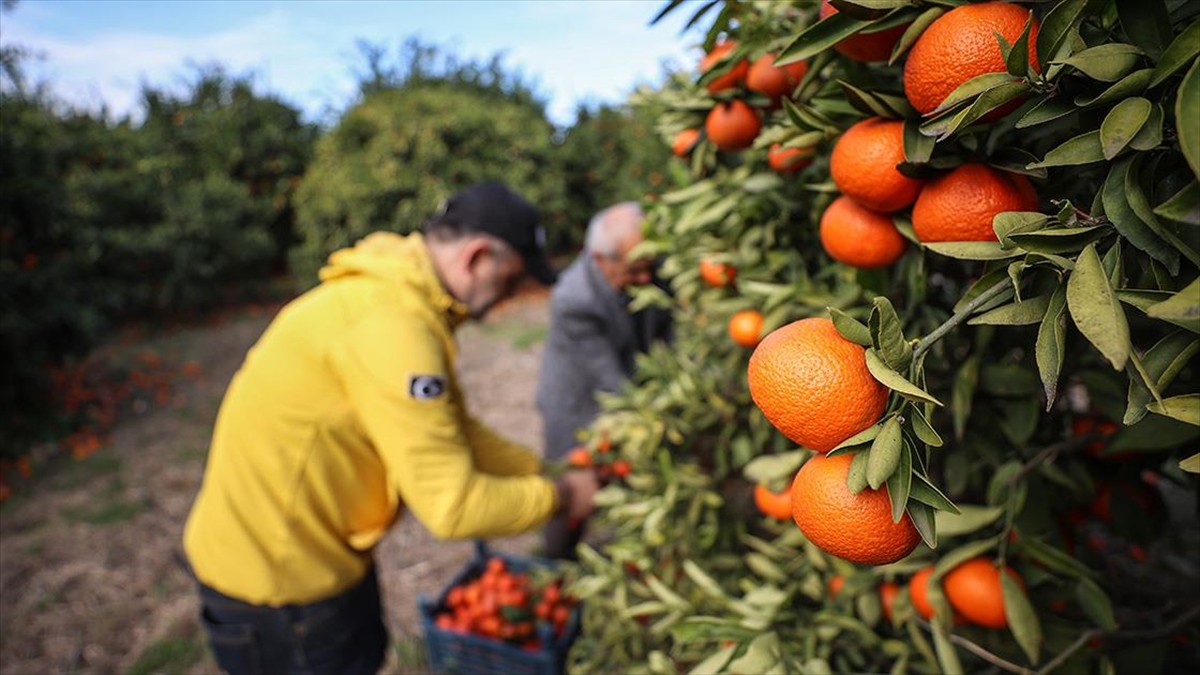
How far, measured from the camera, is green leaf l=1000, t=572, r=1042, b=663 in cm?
82

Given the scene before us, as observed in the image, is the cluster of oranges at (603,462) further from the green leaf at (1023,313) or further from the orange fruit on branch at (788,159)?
the green leaf at (1023,313)

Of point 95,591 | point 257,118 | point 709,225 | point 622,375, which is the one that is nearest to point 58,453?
point 95,591

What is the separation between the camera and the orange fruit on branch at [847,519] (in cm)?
52

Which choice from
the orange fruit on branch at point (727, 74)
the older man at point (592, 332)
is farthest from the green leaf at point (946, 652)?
the older man at point (592, 332)

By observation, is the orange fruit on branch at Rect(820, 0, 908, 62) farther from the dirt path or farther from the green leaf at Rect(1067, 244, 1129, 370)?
the dirt path

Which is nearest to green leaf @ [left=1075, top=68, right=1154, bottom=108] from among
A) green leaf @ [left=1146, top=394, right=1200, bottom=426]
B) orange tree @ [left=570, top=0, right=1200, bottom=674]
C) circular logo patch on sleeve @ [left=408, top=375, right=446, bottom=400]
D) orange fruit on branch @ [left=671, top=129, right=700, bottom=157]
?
orange tree @ [left=570, top=0, right=1200, bottom=674]

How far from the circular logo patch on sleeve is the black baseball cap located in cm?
50

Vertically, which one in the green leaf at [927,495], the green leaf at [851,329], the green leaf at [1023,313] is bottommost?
the green leaf at [927,495]

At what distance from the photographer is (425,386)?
1560mm

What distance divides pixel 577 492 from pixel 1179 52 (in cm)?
171

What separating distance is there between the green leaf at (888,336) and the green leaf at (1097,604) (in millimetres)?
590

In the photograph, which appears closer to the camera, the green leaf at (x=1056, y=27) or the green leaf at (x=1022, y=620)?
the green leaf at (x=1056, y=27)

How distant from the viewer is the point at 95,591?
10.2 feet

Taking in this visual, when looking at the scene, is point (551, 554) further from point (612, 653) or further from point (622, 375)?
point (612, 653)
